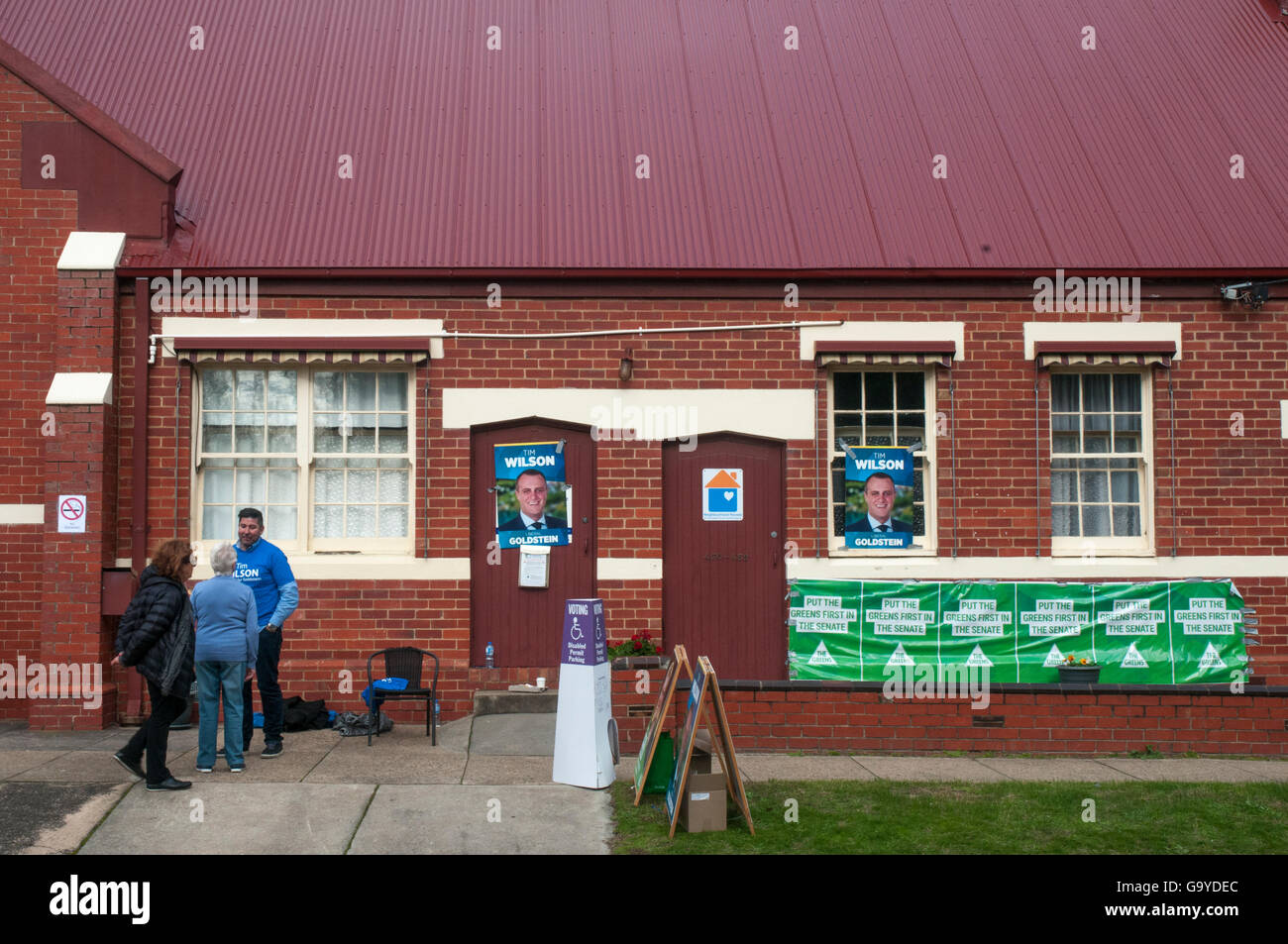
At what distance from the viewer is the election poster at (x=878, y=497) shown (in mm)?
10938

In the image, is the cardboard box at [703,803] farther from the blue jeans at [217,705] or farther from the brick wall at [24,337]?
the brick wall at [24,337]

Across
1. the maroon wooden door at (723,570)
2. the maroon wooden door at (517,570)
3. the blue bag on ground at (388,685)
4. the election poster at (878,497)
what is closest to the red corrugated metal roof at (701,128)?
the maroon wooden door at (517,570)

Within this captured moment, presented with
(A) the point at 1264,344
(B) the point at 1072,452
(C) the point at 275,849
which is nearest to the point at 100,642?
(C) the point at 275,849

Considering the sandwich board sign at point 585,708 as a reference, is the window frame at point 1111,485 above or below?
above

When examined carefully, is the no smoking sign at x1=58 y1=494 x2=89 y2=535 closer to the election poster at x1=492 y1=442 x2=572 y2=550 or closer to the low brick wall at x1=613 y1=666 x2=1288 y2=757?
the election poster at x1=492 y1=442 x2=572 y2=550

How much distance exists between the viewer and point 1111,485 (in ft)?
36.9

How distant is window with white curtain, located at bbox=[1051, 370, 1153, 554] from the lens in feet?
36.6

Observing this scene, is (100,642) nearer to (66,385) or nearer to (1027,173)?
(66,385)

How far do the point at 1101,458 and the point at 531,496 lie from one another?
18.7 ft

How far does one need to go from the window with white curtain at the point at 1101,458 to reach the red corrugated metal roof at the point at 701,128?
1226 millimetres

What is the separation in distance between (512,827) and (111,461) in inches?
228

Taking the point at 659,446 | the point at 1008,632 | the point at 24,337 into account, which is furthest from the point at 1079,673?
the point at 24,337

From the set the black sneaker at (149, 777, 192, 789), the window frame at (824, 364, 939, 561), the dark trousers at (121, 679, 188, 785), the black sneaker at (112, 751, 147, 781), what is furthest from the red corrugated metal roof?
the black sneaker at (149, 777, 192, 789)

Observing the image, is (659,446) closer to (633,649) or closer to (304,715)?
(633,649)
